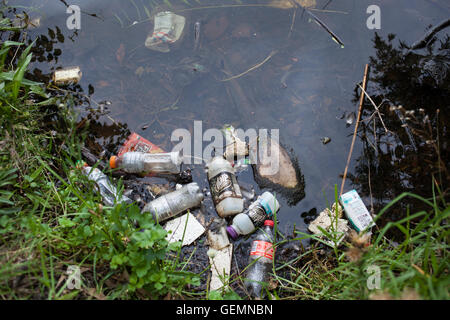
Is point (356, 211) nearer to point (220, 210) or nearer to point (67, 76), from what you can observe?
point (220, 210)

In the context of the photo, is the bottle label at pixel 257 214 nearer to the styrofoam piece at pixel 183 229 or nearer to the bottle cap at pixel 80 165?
the styrofoam piece at pixel 183 229

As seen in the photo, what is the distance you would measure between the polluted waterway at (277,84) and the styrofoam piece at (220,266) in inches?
2.1

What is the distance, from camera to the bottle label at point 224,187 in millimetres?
2355

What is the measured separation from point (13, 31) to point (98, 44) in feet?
2.43

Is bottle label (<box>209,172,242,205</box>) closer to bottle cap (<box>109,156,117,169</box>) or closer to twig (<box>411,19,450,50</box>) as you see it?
bottle cap (<box>109,156,117,169</box>)

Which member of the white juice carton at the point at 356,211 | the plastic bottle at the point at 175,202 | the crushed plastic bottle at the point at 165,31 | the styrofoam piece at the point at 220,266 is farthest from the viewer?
the crushed plastic bottle at the point at 165,31

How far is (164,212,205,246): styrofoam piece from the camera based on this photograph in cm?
229

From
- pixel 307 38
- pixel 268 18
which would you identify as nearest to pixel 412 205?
pixel 307 38

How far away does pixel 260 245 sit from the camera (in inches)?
86.7

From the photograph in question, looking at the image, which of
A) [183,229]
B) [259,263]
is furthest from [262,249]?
[183,229]

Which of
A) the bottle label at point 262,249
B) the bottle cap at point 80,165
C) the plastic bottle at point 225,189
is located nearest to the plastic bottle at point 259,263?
the bottle label at point 262,249

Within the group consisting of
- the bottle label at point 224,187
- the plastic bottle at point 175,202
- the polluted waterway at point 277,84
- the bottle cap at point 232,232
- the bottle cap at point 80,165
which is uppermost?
the polluted waterway at point 277,84

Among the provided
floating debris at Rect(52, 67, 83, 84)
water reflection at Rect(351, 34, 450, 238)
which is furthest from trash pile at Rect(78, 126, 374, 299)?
floating debris at Rect(52, 67, 83, 84)
